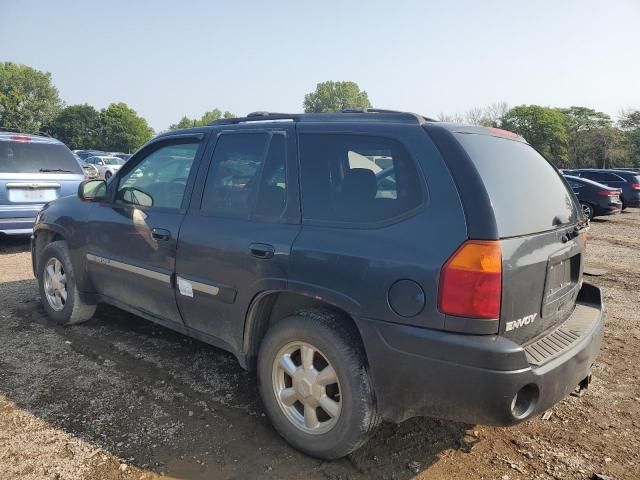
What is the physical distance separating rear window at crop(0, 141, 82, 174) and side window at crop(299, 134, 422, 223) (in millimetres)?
6574

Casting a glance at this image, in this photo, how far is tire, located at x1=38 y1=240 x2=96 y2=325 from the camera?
4.35 metres

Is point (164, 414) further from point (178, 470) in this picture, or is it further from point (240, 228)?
point (240, 228)

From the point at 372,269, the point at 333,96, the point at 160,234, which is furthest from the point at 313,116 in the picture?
the point at 333,96

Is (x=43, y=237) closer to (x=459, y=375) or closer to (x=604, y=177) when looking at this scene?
(x=459, y=375)

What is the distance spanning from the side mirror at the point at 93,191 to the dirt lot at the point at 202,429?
124 centimetres

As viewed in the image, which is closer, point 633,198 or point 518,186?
point 518,186

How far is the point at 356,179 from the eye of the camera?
2646 millimetres

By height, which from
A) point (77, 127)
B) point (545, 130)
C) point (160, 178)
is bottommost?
point (160, 178)

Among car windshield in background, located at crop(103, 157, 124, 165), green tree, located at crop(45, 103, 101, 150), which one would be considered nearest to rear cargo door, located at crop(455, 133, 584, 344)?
car windshield in background, located at crop(103, 157, 124, 165)

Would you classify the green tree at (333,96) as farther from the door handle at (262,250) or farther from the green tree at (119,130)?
the door handle at (262,250)

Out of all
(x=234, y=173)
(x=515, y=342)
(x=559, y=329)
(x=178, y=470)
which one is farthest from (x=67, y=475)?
(x=559, y=329)

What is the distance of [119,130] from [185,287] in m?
75.4

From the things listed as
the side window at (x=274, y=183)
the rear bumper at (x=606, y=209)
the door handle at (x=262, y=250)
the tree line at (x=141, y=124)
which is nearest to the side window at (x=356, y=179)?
the side window at (x=274, y=183)

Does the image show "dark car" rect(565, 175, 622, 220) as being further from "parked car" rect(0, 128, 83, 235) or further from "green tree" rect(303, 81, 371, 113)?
"green tree" rect(303, 81, 371, 113)
